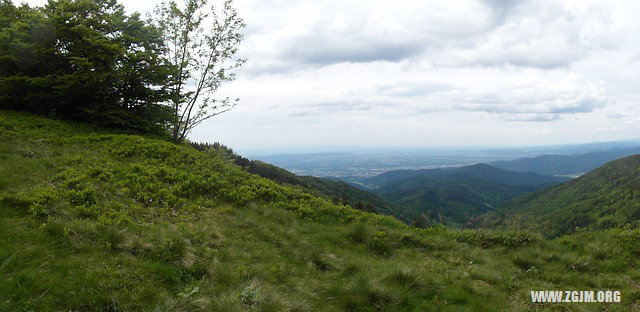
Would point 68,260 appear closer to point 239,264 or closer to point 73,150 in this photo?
point 239,264

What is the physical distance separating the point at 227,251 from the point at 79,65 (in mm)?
18574

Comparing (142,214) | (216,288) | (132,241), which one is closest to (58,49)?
(142,214)

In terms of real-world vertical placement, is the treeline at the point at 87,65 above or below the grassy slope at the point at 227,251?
above

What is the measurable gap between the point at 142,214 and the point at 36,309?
18.4ft

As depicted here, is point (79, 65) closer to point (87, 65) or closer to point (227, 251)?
point (87, 65)

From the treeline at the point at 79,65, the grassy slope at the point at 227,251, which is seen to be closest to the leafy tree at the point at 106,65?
the treeline at the point at 79,65

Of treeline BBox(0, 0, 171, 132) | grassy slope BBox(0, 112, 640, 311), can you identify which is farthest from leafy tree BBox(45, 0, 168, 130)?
grassy slope BBox(0, 112, 640, 311)

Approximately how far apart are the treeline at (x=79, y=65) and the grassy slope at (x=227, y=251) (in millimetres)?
5391

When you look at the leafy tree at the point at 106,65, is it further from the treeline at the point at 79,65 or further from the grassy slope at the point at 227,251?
the grassy slope at the point at 227,251

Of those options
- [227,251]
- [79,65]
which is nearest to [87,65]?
[79,65]

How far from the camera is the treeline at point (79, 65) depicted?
19.5 metres

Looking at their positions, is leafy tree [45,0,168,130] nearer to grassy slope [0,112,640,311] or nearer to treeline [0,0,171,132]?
treeline [0,0,171,132]

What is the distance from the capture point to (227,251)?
8.76m

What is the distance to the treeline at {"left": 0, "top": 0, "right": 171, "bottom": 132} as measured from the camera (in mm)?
19453
